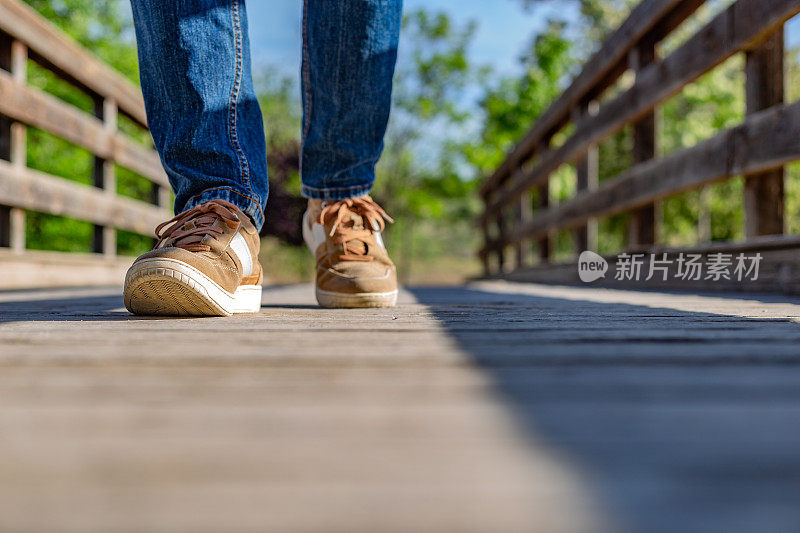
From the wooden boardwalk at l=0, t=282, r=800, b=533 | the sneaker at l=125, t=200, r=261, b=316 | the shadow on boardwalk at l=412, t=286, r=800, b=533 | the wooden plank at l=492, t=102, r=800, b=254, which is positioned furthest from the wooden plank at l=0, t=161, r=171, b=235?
the wooden plank at l=492, t=102, r=800, b=254

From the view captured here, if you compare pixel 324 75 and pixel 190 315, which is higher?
pixel 324 75

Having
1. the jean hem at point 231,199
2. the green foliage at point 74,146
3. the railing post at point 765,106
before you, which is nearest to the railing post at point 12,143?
the jean hem at point 231,199

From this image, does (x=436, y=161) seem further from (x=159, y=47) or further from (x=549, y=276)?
(x=159, y=47)

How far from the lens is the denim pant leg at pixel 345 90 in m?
1.32

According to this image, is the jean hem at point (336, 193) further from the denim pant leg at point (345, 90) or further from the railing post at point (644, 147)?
the railing post at point (644, 147)

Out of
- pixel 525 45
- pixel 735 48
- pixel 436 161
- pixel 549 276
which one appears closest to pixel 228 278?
pixel 735 48

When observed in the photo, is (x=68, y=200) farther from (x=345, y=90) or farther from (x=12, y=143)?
(x=345, y=90)

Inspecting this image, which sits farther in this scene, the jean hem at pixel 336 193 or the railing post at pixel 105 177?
the railing post at pixel 105 177

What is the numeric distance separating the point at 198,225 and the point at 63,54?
232cm

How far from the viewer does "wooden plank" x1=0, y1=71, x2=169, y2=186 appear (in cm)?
241

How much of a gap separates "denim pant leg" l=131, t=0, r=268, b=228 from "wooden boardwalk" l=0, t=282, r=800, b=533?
0.56 m

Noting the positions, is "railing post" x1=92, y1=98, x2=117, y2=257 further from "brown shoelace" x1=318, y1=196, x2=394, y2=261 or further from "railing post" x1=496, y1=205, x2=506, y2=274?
"railing post" x1=496, y1=205, x2=506, y2=274

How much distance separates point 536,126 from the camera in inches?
175

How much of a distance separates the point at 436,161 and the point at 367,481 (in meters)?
11.6
